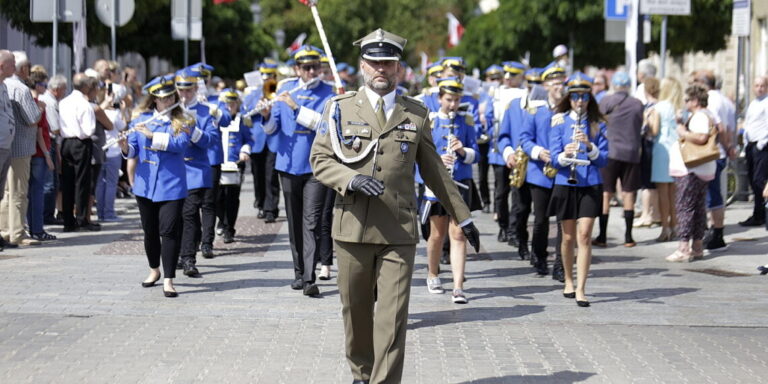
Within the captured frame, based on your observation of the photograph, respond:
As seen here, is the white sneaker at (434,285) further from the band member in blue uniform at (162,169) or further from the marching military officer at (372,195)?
the marching military officer at (372,195)

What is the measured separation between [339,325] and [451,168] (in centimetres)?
228

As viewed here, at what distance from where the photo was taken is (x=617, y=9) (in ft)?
70.4

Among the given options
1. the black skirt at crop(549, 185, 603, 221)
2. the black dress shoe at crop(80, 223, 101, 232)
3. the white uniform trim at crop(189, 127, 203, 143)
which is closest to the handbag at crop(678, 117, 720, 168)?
the black skirt at crop(549, 185, 603, 221)

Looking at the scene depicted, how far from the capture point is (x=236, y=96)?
53.2ft

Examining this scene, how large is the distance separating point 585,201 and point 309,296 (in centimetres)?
242

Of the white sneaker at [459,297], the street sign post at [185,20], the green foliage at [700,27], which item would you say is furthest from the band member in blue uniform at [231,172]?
the green foliage at [700,27]

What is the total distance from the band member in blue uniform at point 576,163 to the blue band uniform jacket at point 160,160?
3145 millimetres

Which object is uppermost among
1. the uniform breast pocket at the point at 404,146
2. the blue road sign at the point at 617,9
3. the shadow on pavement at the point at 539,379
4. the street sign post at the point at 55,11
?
the blue road sign at the point at 617,9

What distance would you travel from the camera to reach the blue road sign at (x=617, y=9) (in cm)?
2131

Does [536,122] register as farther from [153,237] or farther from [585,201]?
[153,237]

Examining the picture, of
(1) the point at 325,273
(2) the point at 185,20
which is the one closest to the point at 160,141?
(1) the point at 325,273

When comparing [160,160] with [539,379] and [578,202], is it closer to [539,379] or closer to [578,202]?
[578,202]

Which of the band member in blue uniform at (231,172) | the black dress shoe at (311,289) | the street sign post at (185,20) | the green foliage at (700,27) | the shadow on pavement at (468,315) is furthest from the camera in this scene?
the green foliage at (700,27)

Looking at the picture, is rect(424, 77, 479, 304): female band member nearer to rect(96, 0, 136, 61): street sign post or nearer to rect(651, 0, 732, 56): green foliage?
rect(96, 0, 136, 61): street sign post
